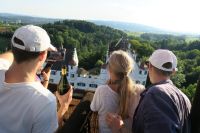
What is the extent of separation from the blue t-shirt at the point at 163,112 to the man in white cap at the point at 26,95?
1.43 ft

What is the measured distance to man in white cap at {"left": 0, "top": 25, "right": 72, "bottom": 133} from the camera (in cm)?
161

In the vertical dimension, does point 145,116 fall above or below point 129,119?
above

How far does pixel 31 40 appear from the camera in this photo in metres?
1.66

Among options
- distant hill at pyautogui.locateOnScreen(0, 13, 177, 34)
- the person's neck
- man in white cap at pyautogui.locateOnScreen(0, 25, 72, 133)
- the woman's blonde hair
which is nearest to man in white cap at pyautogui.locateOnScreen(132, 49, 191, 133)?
the woman's blonde hair

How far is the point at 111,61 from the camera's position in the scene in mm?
2352

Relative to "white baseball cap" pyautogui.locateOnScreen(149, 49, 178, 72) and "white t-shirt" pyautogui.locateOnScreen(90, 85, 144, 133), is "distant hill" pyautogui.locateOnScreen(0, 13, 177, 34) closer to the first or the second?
"white t-shirt" pyautogui.locateOnScreen(90, 85, 144, 133)

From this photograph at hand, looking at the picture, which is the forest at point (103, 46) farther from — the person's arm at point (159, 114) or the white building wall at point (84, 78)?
the person's arm at point (159, 114)

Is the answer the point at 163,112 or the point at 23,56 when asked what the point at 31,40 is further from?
the point at 163,112

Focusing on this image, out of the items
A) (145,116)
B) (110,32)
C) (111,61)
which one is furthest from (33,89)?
(110,32)

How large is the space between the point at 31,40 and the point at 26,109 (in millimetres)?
271

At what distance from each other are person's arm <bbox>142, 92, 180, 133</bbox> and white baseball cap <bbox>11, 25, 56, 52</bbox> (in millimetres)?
522

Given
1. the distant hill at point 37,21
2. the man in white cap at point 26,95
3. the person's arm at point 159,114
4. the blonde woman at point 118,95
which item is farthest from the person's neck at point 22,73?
the distant hill at point 37,21

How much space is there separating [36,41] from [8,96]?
9.6 inches

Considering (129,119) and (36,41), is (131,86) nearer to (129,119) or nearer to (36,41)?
(129,119)
